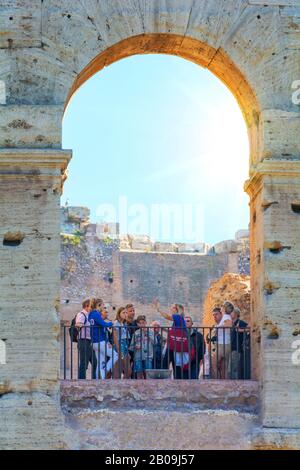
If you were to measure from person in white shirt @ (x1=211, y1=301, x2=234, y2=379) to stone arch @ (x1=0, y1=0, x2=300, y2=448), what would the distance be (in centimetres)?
56

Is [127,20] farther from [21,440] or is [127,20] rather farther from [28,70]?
[21,440]

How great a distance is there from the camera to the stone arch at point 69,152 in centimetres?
1465

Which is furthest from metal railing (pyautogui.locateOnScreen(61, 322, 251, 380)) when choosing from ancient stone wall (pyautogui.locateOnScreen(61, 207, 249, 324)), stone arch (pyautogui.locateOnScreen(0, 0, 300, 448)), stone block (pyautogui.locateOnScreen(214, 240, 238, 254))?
stone block (pyautogui.locateOnScreen(214, 240, 238, 254))

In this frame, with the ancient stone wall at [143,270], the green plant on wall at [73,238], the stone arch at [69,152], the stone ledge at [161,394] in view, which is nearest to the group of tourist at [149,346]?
the stone ledge at [161,394]

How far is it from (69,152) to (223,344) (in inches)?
103

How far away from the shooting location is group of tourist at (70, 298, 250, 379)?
51.4 ft

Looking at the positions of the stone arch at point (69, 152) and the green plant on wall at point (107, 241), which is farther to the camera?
the green plant on wall at point (107, 241)

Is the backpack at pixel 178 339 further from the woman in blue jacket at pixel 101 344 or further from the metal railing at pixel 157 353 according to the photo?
the woman in blue jacket at pixel 101 344

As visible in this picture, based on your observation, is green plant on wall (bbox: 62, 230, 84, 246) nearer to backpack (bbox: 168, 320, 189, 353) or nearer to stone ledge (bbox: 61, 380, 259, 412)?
backpack (bbox: 168, 320, 189, 353)

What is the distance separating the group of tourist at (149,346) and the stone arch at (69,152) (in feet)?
2.08

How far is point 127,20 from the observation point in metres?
15.3

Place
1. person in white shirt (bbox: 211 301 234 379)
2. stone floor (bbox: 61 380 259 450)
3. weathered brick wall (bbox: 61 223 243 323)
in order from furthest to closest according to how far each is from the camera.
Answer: weathered brick wall (bbox: 61 223 243 323), person in white shirt (bbox: 211 301 234 379), stone floor (bbox: 61 380 259 450)

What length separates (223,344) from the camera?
15.9 m

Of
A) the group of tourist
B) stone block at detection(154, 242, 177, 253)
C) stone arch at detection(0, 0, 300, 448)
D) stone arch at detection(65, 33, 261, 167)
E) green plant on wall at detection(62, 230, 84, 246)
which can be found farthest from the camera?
stone block at detection(154, 242, 177, 253)
